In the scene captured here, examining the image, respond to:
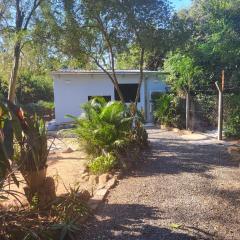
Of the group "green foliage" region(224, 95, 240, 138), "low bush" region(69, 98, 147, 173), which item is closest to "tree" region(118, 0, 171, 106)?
"low bush" region(69, 98, 147, 173)

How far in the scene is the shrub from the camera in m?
7.58

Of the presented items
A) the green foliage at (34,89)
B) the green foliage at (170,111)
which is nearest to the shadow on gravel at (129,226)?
the green foliage at (170,111)

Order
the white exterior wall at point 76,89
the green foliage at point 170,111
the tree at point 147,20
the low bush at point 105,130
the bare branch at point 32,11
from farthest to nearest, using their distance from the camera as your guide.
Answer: the white exterior wall at point 76,89 → the green foliage at point 170,111 → the bare branch at point 32,11 → the tree at point 147,20 → the low bush at point 105,130

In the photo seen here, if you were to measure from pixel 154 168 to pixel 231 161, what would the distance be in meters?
1.86

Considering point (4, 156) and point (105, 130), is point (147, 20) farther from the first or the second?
point (4, 156)

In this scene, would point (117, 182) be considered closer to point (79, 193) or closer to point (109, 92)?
point (79, 193)

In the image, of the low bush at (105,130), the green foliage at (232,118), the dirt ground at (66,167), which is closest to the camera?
the dirt ground at (66,167)

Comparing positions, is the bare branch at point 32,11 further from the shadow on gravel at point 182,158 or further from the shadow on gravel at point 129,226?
the shadow on gravel at point 129,226

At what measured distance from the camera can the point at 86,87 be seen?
2011cm

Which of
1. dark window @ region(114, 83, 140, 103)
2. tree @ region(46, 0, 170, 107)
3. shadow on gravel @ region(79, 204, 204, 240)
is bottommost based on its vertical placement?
shadow on gravel @ region(79, 204, 204, 240)

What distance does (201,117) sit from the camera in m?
13.9

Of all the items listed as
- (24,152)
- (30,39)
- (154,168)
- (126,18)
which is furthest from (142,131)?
(24,152)

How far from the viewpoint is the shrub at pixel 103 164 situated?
7.58 m

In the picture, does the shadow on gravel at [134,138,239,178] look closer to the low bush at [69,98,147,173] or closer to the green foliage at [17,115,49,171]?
the low bush at [69,98,147,173]
